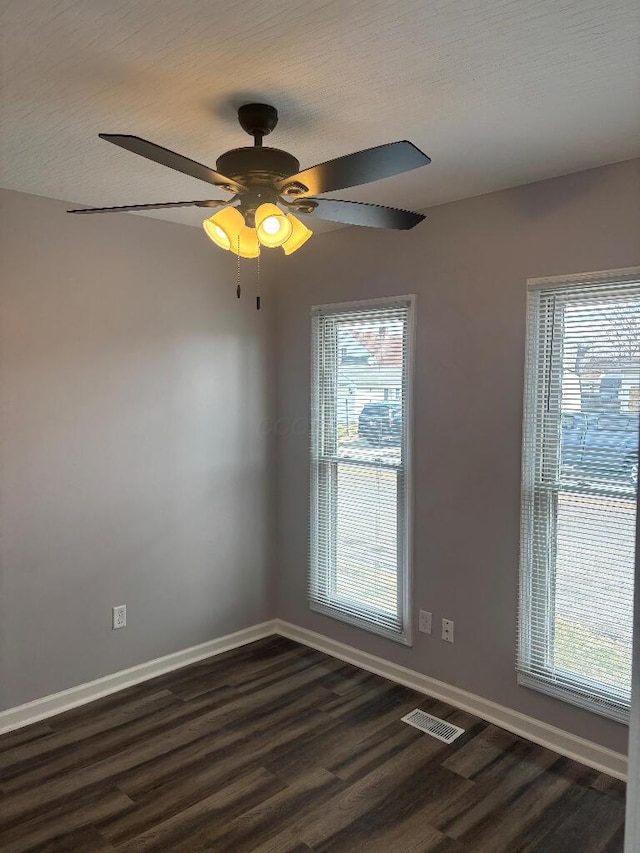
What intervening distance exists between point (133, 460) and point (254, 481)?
85 cm

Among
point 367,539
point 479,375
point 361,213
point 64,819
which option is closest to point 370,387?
point 479,375

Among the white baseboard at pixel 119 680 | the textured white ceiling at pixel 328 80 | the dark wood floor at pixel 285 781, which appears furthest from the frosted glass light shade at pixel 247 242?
the white baseboard at pixel 119 680

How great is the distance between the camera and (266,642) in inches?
157

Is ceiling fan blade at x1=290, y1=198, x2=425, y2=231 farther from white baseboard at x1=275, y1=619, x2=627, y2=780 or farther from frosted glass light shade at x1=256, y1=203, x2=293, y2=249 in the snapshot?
white baseboard at x1=275, y1=619, x2=627, y2=780

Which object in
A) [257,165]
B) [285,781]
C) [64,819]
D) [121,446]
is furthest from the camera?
[121,446]

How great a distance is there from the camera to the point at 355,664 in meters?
3.66

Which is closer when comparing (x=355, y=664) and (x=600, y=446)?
(x=600, y=446)

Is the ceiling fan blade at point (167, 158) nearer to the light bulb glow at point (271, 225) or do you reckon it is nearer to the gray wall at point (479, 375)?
the light bulb glow at point (271, 225)

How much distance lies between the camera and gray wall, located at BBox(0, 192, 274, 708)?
300 cm

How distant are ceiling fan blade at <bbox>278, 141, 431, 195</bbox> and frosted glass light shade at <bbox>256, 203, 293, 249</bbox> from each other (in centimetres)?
10

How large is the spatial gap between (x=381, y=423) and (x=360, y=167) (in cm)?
192

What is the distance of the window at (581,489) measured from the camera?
259cm

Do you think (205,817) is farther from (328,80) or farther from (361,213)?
(328,80)

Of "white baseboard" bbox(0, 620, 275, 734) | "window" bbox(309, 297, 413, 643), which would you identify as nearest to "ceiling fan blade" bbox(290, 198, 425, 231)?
"window" bbox(309, 297, 413, 643)
